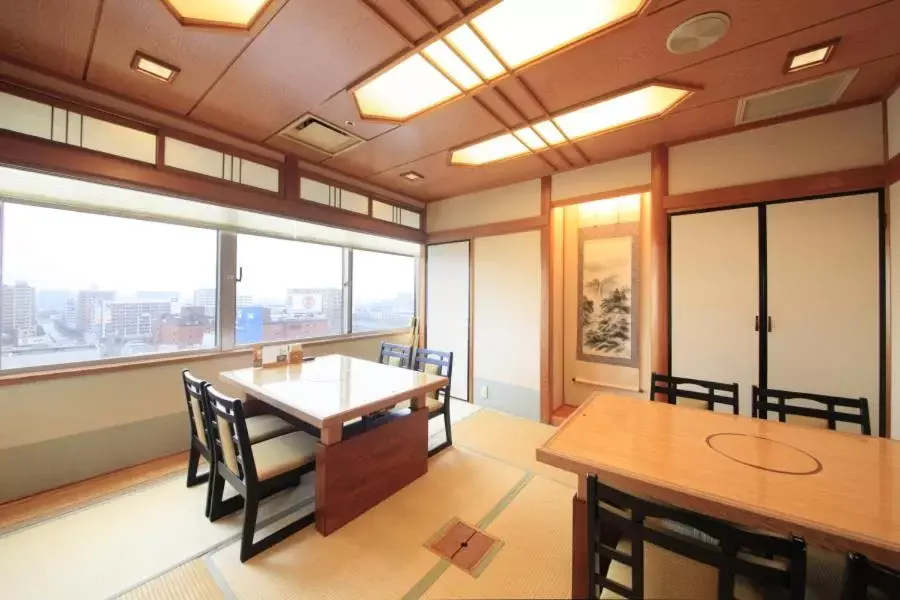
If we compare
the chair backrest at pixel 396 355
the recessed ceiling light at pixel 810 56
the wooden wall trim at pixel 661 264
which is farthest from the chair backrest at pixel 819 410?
the chair backrest at pixel 396 355

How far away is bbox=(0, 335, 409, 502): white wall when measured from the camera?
2156 mm

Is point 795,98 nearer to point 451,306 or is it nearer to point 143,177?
point 451,306

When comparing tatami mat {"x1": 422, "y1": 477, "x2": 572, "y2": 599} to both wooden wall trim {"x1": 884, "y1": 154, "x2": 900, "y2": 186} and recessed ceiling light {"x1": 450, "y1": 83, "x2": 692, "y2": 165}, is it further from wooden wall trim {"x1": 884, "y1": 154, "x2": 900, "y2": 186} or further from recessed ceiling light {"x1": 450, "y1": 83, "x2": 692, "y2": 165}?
wooden wall trim {"x1": 884, "y1": 154, "x2": 900, "y2": 186}

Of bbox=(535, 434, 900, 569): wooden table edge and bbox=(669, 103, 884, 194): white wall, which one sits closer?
bbox=(535, 434, 900, 569): wooden table edge

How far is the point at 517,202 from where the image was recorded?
3.79m

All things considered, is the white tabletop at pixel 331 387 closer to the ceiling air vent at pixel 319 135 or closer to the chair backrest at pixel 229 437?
the chair backrest at pixel 229 437

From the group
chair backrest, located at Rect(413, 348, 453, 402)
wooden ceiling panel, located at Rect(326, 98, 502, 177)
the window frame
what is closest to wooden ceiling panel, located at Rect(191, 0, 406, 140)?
wooden ceiling panel, located at Rect(326, 98, 502, 177)

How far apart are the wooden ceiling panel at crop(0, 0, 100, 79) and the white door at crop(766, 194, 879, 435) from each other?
4.39 m

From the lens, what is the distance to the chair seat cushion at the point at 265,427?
2.09 m

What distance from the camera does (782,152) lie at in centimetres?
243

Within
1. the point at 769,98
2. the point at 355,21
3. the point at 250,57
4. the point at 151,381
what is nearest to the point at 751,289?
the point at 769,98

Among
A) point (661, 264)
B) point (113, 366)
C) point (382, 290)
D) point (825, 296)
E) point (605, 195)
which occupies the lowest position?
point (113, 366)

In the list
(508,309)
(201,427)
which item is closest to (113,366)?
(201,427)

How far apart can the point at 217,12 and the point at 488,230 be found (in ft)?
9.64
